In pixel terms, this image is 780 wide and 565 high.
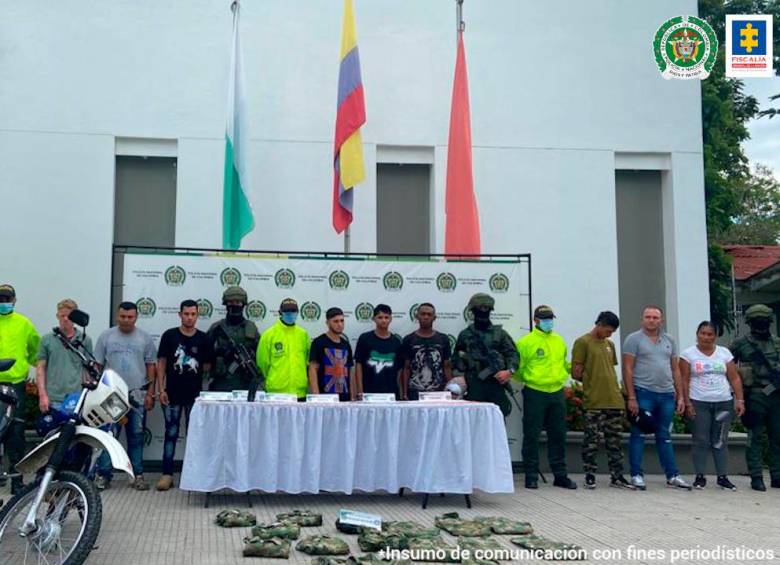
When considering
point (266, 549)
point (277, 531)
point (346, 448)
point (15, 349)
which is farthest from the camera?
point (15, 349)

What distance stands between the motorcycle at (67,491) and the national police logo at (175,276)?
12.4ft

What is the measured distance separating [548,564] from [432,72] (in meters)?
8.72

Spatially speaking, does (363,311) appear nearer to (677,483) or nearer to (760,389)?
(677,483)

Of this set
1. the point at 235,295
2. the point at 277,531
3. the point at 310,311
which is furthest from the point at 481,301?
the point at 277,531

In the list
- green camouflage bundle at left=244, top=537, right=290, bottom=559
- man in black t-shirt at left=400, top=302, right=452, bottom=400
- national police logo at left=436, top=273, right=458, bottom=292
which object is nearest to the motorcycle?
green camouflage bundle at left=244, top=537, right=290, bottom=559

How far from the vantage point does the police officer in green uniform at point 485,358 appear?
8.72m

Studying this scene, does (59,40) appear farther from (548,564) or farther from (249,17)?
(548,564)

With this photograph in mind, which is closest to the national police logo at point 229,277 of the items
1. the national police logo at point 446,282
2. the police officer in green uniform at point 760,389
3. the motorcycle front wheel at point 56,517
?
the national police logo at point 446,282

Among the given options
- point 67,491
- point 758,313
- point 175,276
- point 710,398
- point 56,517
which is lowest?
point 56,517

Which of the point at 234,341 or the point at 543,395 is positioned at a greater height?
the point at 234,341

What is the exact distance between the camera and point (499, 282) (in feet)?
31.4

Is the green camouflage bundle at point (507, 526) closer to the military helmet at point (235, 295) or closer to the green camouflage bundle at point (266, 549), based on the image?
the green camouflage bundle at point (266, 549)

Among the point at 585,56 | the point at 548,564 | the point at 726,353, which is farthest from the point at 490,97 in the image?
the point at 548,564

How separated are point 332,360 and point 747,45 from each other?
9.41m
